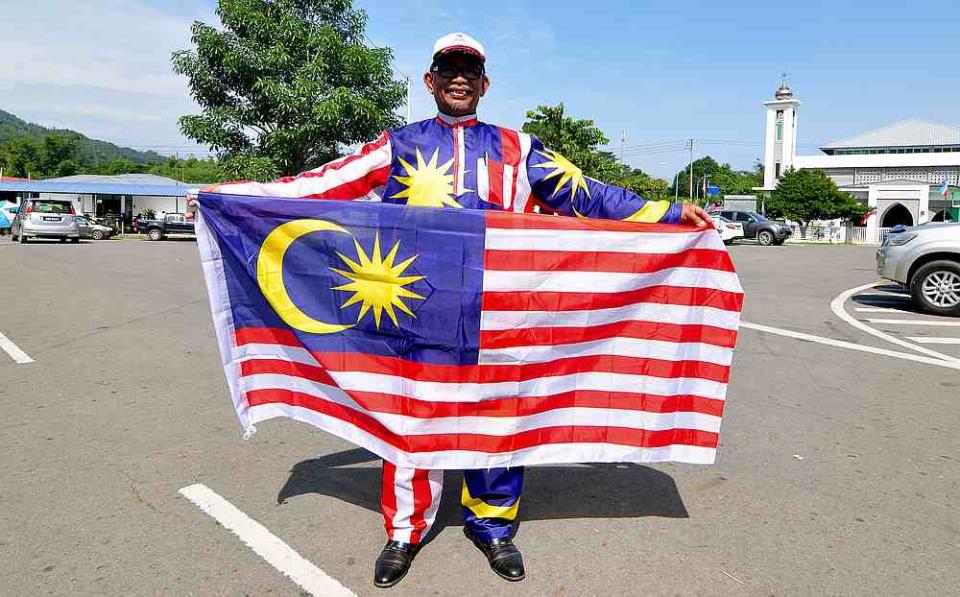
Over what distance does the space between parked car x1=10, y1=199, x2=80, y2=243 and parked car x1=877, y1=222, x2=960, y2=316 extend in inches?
1104

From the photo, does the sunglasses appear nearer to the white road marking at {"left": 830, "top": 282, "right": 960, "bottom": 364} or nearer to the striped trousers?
the striped trousers

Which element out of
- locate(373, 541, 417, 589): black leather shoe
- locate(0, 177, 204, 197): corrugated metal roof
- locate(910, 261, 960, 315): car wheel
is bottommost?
locate(373, 541, 417, 589): black leather shoe

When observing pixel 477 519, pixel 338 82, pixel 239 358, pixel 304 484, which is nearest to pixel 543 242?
pixel 477 519

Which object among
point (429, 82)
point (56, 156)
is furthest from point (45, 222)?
point (56, 156)

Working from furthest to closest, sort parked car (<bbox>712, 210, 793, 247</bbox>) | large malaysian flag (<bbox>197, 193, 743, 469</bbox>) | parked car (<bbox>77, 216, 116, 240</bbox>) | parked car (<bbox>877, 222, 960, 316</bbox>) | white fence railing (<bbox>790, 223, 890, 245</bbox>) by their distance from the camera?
white fence railing (<bbox>790, 223, 890, 245</bbox>), parked car (<bbox>712, 210, 793, 247</bbox>), parked car (<bbox>77, 216, 116, 240</bbox>), parked car (<bbox>877, 222, 960, 316</bbox>), large malaysian flag (<bbox>197, 193, 743, 469</bbox>)

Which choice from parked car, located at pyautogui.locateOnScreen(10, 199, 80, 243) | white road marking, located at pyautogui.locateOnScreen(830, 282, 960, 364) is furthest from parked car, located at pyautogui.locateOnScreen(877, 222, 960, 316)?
parked car, located at pyautogui.locateOnScreen(10, 199, 80, 243)

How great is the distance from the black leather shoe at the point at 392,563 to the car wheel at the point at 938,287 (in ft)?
33.0

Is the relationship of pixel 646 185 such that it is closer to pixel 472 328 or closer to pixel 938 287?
pixel 938 287

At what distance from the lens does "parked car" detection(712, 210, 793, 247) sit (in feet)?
109

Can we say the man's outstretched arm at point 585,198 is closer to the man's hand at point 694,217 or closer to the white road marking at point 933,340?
the man's hand at point 694,217

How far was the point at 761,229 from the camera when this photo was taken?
33.4 metres

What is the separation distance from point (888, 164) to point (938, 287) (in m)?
65.0

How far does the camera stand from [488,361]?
2.87 metres

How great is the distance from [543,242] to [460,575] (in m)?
1.38
